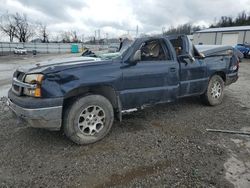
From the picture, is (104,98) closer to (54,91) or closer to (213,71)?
(54,91)

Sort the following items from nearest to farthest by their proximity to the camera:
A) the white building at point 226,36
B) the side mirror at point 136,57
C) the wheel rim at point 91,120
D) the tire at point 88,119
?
the tire at point 88,119, the wheel rim at point 91,120, the side mirror at point 136,57, the white building at point 226,36

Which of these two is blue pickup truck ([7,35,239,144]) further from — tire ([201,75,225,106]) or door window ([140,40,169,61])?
tire ([201,75,225,106])

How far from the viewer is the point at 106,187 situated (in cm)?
277

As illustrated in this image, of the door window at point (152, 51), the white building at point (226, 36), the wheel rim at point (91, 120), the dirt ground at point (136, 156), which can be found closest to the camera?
the dirt ground at point (136, 156)

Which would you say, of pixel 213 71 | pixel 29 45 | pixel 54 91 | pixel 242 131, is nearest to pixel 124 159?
pixel 54 91

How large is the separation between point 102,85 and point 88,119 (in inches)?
23.8

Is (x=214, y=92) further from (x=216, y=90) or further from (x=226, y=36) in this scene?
(x=226, y=36)

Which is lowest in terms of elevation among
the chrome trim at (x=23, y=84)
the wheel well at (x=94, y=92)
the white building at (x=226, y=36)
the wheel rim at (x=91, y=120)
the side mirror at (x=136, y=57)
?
the wheel rim at (x=91, y=120)

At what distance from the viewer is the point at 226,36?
142ft

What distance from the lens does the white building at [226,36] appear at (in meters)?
38.9

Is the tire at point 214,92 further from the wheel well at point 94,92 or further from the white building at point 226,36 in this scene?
the white building at point 226,36

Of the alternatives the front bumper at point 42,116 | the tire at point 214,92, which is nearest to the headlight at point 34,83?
the front bumper at point 42,116

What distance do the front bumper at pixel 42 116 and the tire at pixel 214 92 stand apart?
151 inches

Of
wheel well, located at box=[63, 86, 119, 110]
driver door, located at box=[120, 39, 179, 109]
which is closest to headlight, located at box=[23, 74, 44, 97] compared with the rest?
wheel well, located at box=[63, 86, 119, 110]
